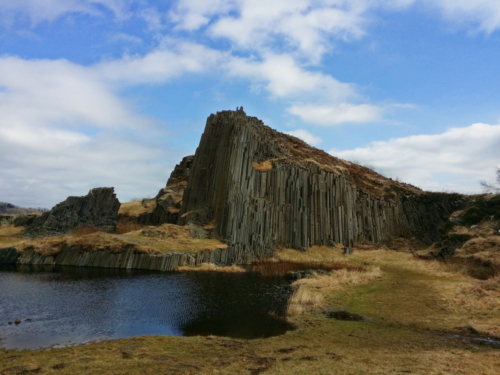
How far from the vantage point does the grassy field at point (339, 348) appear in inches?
319

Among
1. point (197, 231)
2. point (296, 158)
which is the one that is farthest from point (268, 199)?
point (296, 158)

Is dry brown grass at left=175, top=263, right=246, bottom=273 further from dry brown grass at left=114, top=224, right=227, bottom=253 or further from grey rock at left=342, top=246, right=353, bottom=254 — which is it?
grey rock at left=342, top=246, right=353, bottom=254

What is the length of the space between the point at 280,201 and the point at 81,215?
98.3ft

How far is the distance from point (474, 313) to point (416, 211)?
42.4m

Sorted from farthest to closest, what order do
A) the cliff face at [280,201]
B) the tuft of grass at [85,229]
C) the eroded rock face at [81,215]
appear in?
the eroded rock face at [81,215] < the tuft of grass at [85,229] < the cliff face at [280,201]

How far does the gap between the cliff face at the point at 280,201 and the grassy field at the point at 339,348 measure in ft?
71.2

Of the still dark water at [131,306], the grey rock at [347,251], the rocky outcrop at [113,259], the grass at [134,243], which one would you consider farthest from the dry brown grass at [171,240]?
the grey rock at [347,251]

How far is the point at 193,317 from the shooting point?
1500 cm

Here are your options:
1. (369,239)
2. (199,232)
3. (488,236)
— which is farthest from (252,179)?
(488,236)

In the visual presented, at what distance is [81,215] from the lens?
167 ft

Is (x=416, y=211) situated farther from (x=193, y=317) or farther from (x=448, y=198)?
(x=193, y=317)

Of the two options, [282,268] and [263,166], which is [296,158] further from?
[282,268]

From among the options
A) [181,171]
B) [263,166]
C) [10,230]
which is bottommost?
[10,230]

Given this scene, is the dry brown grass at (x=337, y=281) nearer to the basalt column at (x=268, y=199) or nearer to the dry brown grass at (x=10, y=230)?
the basalt column at (x=268, y=199)
